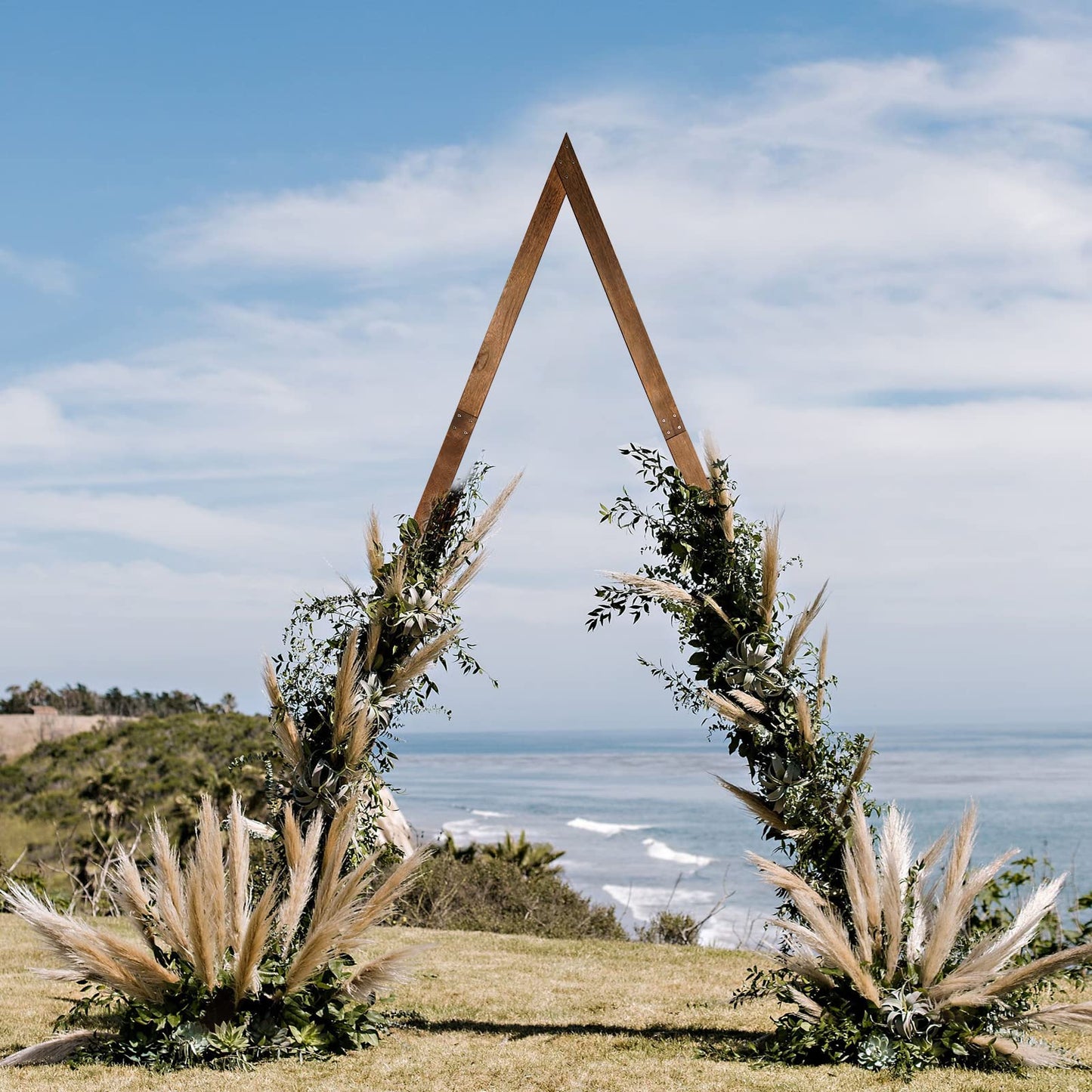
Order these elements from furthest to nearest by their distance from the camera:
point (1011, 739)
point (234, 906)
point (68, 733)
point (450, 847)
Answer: point (1011, 739) → point (68, 733) → point (450, 847) → point (234, 906)

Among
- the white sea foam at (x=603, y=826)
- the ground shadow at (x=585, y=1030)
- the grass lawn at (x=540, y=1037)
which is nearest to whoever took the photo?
the grass lawn at (x=540, y=1037)

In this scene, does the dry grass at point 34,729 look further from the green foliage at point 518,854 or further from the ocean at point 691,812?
the green foliage at point 518,854

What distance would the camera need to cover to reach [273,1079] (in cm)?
425

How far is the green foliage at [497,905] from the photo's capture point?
9664mm

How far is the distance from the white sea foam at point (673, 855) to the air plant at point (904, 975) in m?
25.1

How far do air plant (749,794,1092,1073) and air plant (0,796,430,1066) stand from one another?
1.73 meters

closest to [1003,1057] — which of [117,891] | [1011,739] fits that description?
[117,891]

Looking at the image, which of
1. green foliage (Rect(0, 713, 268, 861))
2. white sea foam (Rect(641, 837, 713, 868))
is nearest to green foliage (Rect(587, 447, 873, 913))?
green foliage (Rect(0, 713, 268, 861))

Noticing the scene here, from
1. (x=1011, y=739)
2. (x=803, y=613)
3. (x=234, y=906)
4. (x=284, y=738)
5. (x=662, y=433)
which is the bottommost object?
(x=1011, y=739)

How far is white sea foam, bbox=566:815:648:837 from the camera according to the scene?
35769mm

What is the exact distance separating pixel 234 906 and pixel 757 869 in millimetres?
2241

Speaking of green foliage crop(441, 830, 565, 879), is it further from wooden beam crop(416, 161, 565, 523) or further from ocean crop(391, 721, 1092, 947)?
wooden beam crop(416, 161, 565, 523)

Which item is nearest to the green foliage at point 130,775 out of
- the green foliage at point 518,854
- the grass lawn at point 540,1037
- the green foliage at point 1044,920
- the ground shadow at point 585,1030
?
the green foliage at point 518,854

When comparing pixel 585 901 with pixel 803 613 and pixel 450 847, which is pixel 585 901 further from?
pixel 803 613
